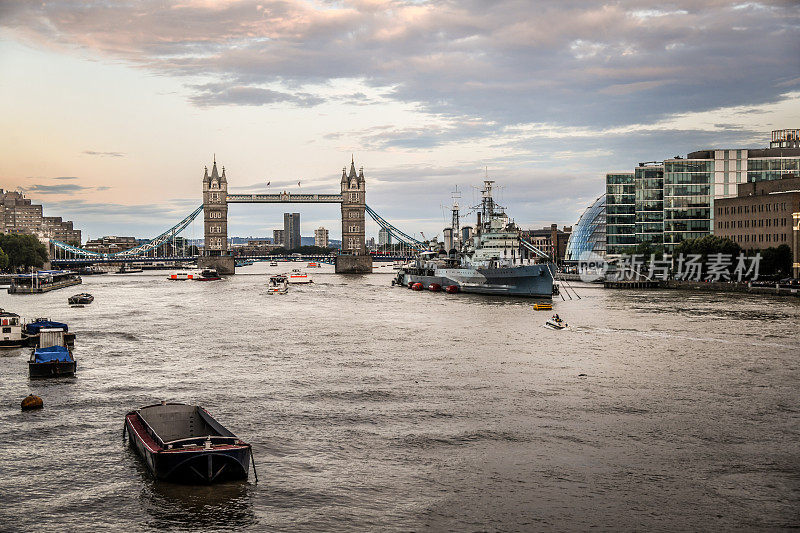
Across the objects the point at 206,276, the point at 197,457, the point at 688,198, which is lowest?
the point at 197,457

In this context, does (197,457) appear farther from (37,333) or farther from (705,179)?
(705,179)

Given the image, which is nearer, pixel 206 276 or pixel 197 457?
pixel 197 457

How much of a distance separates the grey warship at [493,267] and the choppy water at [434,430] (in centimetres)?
3510

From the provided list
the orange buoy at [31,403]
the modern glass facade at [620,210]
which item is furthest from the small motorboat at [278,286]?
the orange buoy at [31,403]

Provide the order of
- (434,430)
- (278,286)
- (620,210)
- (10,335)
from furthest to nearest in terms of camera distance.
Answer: (620,210) < (278,286) < (10,335) < (434,430)

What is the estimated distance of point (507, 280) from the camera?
9325 cm

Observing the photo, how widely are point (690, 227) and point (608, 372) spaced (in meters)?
102

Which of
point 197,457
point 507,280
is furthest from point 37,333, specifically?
point 507,280

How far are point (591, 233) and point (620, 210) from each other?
2034 cm

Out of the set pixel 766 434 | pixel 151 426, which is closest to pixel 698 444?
pixel 766 434

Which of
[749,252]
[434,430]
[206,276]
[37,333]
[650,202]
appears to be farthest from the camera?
[206,276]

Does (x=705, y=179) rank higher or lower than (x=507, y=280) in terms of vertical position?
higher

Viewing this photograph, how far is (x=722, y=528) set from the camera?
18594 mm

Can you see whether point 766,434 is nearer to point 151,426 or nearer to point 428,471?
point 428,471
